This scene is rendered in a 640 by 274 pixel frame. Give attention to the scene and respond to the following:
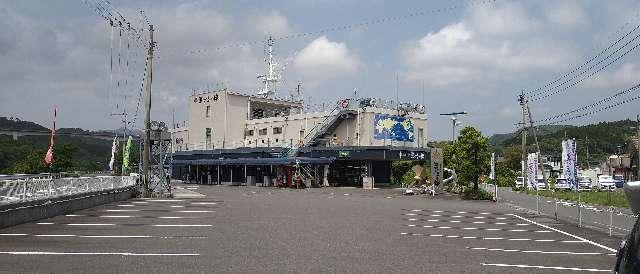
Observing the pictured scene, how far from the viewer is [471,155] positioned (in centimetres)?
3912

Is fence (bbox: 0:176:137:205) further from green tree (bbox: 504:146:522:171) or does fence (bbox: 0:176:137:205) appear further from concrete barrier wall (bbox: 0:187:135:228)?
green tree (bbox: 504:146:522:171)

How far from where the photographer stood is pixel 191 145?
70375mm

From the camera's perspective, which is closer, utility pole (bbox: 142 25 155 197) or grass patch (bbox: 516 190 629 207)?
grass patch (bbox: 516 190 629 207)

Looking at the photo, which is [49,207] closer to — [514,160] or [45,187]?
[45,187]

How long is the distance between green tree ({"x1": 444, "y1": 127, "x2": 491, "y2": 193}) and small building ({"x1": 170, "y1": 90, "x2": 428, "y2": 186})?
29.6ft

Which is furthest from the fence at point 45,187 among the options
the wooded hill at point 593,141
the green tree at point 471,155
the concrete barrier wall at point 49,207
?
the wooded hill at point 593,141

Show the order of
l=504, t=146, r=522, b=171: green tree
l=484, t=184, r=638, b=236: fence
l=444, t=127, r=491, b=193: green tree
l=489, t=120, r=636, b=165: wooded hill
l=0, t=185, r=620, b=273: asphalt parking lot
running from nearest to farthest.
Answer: l=0, t=185, r=620, b=273: asphalt parking lot
l=484, t=184, r=638, b=236: fence
l=444, t=127, r=491, b=193: green tree
l=504, t=146, r=522, b=171: green tree
l=489, t=120, r=636, b=165: wooded hill

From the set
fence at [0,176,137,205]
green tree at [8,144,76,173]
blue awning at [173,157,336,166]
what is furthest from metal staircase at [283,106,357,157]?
green tree at [8,144,76,173]

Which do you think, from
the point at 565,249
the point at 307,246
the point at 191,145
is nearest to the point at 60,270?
the point at 307,246

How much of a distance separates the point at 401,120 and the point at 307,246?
41.8 metres

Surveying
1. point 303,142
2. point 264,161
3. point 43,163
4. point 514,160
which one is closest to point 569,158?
point 303,142

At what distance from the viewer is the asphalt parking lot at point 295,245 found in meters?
9.86

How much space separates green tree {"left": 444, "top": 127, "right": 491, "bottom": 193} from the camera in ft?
126

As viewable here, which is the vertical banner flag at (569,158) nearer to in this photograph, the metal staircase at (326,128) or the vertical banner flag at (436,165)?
the vertical banner flag at (436,165)
